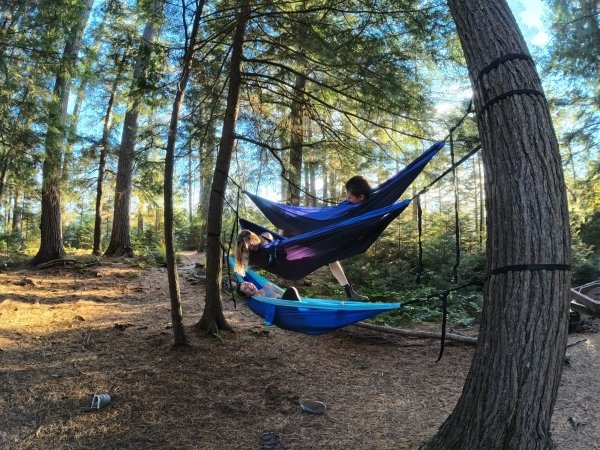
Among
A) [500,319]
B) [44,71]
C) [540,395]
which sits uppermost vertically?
[44,71]

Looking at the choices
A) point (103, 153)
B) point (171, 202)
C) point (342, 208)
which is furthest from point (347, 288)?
point (103, 153)

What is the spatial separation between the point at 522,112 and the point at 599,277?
540cm

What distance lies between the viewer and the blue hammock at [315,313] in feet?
9.02

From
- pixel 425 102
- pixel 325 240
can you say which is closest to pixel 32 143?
pixel 325 240

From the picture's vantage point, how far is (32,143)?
5.27m

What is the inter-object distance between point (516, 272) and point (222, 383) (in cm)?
252

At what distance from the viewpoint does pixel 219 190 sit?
4164 mm

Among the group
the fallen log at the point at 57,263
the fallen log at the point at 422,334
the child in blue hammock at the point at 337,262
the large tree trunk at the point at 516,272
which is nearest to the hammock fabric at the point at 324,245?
the child in blue hammock at the point at 337,262

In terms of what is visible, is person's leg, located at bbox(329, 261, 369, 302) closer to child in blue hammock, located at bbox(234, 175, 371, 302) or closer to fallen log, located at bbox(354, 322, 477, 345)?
child in blue hammock, located at bbox(234, 175, 371, 302)

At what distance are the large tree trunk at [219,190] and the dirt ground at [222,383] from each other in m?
0.32

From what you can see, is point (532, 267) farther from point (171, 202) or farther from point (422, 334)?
point (171, 202)

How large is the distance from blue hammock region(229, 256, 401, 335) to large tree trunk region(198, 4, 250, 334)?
1.11 meters

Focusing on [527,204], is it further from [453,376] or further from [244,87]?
[244,87]

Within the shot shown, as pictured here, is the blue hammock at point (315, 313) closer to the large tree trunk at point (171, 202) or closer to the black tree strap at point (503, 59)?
the large tree trunk at point (171, 202)
